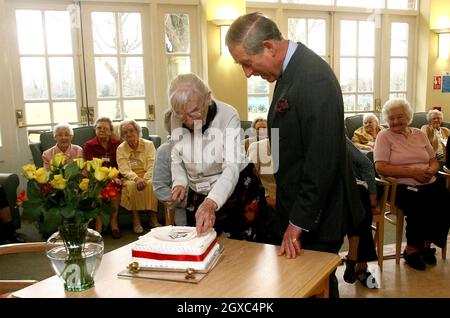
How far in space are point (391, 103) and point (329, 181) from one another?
89.7 inches

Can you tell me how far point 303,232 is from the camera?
1731mm

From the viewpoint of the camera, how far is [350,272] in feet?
10.3

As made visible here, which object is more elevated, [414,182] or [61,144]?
[61,144]

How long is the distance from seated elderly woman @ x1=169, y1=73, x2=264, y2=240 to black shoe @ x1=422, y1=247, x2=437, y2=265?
6.57 feet

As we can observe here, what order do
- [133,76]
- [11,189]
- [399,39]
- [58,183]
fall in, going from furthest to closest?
[399,39] → [133,76] → [11,189] → [58,183]

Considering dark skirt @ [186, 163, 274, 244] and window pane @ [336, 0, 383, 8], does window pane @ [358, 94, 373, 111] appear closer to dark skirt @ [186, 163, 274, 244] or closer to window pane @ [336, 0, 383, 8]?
window pane @ [336, 0, 383, 8]

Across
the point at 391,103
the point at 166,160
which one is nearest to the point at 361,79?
the point at 391,103

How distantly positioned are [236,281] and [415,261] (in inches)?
95.9

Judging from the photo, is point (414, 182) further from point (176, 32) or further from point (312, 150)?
point (176, 32)

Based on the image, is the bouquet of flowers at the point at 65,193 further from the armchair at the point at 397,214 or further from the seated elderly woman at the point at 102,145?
the seated elderly woman at the point at 102,145

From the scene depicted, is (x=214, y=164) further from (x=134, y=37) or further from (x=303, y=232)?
(x=134, y=37)

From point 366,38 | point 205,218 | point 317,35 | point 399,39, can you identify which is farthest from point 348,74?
point 205,218

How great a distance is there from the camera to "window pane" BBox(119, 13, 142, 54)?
5.43 m

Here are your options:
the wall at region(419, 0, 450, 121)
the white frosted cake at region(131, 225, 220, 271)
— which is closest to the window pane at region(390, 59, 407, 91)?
the wall at region(419, 0, 450, 121)
